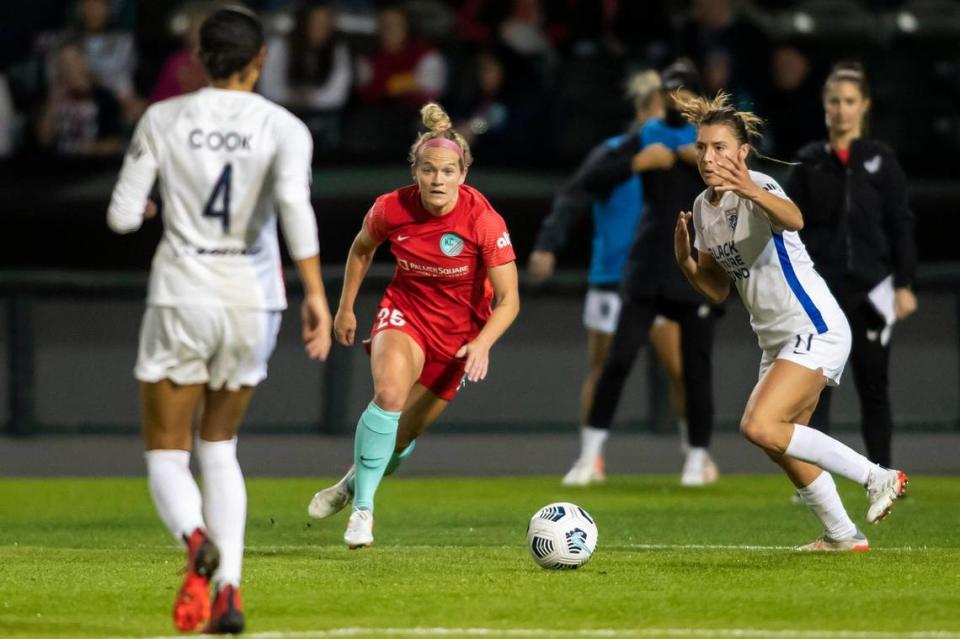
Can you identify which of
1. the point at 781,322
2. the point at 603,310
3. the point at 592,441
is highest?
the point at 781,322

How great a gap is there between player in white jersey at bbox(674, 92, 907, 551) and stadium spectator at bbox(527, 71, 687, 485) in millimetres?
3559

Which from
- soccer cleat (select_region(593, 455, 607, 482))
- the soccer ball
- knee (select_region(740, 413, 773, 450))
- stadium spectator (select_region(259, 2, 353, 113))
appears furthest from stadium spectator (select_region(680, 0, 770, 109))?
the soccer ball

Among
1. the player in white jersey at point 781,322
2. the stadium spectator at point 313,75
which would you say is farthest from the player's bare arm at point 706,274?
the stadium spectator at point 313,75

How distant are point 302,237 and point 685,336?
606 cm

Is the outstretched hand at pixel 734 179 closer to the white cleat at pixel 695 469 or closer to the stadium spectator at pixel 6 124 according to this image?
the white cleat at pixel 695 469

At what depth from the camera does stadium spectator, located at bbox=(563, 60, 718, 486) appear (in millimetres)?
11117

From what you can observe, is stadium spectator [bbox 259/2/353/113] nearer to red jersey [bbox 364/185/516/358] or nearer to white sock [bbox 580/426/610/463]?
white sock [bbox 580/426/610/463]

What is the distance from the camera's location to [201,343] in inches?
221

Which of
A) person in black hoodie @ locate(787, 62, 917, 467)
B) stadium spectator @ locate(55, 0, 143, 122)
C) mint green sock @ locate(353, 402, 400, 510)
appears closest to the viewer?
mint green sock @ locate(353, 402, 400, 510)

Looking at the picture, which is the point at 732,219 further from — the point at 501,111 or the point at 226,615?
the point at 501,111

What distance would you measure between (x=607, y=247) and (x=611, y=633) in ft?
20.6

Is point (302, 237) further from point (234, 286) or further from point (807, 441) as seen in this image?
point (807, 441)

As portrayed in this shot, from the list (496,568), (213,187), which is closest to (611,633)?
(496,568)

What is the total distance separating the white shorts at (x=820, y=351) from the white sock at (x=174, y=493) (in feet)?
9.48
